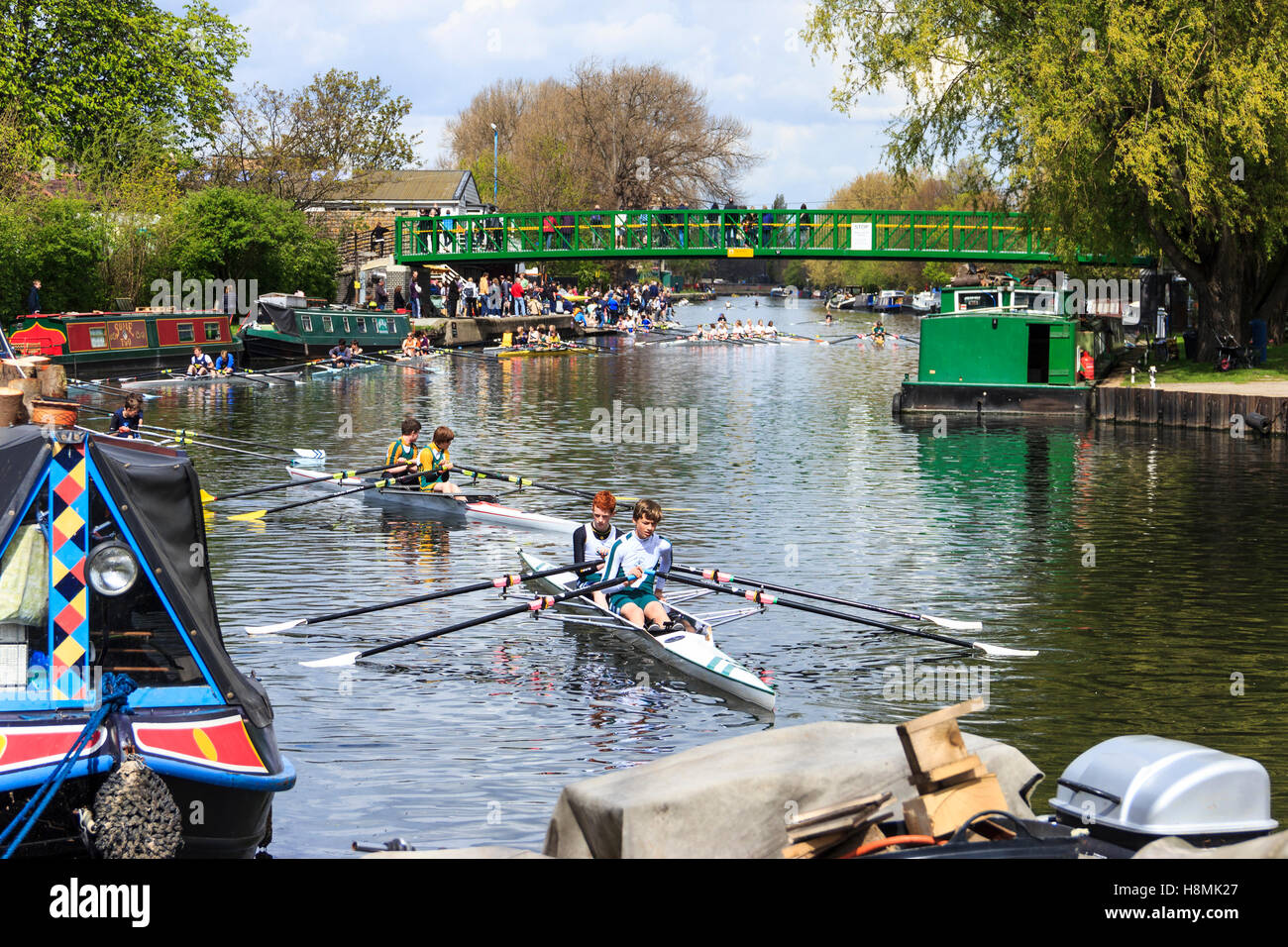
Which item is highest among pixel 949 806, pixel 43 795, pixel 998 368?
pixel 998 368

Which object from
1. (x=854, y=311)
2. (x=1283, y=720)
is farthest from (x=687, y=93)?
(x=1283, y=720)

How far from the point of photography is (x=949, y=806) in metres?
7.57

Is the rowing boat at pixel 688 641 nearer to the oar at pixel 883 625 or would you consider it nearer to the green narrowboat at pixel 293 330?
the oar at pixel 883 625

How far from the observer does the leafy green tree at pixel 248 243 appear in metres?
60.0

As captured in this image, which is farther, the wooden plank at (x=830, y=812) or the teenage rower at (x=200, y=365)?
the teenage rower at (x=200, y=365)

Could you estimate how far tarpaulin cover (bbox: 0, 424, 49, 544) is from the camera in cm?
870

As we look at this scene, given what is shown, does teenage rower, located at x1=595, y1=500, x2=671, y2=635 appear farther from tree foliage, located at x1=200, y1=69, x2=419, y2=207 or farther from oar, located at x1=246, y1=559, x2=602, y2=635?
tree foliage, located at x1=200, y1=69, x2=419, y2=207

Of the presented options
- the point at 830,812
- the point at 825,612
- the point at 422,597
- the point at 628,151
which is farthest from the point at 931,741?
the point at 628,151

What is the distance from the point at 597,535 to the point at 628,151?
86505 mm
